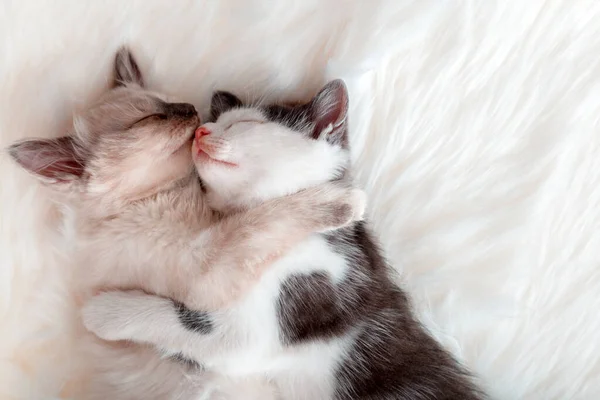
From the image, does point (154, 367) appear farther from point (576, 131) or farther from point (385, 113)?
point (576, 131)

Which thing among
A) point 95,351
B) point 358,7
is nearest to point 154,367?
point 95,351

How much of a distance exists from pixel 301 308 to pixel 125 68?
0.59 meters

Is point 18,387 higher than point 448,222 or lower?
lower

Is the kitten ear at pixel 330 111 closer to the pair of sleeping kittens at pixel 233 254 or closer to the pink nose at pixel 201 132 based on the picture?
the pair of sleeping kittens at pixel 233 254

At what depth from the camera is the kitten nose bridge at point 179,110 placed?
0.99m

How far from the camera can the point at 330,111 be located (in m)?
1.01

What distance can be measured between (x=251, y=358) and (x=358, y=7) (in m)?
0.70

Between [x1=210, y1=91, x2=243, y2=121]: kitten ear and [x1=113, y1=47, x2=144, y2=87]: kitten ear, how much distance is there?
0.54ft

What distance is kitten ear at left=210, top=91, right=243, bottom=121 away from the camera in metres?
1.06

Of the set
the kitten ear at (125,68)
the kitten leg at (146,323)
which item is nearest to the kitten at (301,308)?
the kitten leg at (146,323)

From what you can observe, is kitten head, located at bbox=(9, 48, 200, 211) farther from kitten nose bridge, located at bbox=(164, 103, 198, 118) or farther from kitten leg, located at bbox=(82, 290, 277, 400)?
kitten leg, located at bbox=(82, 290, 277, 400)

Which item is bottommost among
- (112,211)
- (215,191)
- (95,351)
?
(95,351)

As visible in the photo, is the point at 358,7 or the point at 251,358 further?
the point at 358,7

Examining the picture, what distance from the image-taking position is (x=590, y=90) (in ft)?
3.40
